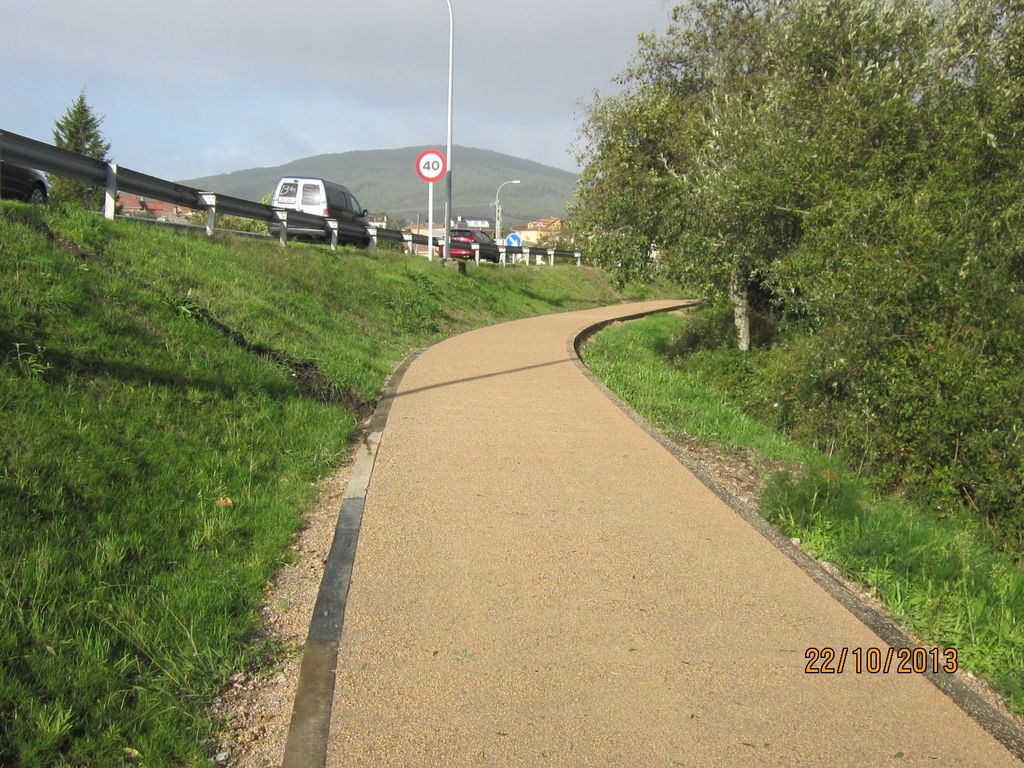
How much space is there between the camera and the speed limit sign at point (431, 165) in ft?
71.5

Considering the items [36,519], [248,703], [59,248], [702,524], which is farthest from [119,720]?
[59,248]

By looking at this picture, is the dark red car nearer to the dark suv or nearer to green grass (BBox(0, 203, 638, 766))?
the dark suv

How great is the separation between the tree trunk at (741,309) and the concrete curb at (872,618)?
921 cm

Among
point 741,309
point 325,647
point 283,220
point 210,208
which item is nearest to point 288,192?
point 283,220

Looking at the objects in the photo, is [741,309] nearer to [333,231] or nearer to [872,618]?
[333,231]

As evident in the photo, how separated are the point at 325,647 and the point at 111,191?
9.10 m

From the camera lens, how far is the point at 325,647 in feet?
11.9

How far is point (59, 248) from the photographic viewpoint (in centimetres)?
760

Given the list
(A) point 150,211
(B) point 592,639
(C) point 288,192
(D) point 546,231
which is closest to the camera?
(B) point 592,639

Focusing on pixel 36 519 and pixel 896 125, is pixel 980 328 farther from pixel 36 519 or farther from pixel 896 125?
pixel 36 519

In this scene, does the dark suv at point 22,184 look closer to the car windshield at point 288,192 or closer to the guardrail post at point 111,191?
the guardrail post at point 111,191

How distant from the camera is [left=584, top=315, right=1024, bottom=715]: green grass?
13.0 ft

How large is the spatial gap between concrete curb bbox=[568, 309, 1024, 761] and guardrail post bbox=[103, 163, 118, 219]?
7497 millimetres

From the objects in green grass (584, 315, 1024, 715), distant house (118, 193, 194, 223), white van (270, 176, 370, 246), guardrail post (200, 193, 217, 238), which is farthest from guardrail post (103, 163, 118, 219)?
white van (270, 176, 370, 246)
